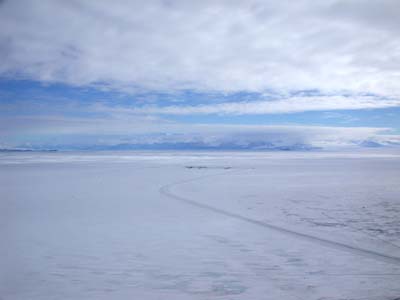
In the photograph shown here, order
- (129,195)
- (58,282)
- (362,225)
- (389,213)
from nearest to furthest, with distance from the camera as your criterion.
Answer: (58,282) → (362,225) → (389,213) → (129,195)

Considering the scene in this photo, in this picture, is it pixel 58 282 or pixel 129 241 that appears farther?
pixel 129 241

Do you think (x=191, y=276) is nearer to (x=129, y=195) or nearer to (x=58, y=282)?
(x=58, y=282)

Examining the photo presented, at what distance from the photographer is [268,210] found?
12.3 m

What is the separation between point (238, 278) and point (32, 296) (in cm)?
342

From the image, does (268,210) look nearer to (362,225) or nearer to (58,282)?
(362,225)

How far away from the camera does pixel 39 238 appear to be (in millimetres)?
8695

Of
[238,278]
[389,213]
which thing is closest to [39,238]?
[238,278]

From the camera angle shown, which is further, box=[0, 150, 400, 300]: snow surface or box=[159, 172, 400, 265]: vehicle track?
box=[159, 172, 400, 265]: vehicle track

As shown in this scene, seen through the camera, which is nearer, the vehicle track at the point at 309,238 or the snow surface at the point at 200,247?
the snow surface at the point at 200,247

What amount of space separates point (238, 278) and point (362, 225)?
18.0ft

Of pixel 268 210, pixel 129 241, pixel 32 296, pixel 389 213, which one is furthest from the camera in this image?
pixel 268 210

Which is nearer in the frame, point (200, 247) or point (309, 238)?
point (200, 247)

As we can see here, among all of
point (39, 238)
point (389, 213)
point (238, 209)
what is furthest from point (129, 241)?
point (389, 213)

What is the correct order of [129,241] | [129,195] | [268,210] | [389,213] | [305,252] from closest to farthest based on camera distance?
1. [305,252]
2. [129,241]
3. [389,213]
4. [268,210]
5. [129,195]
